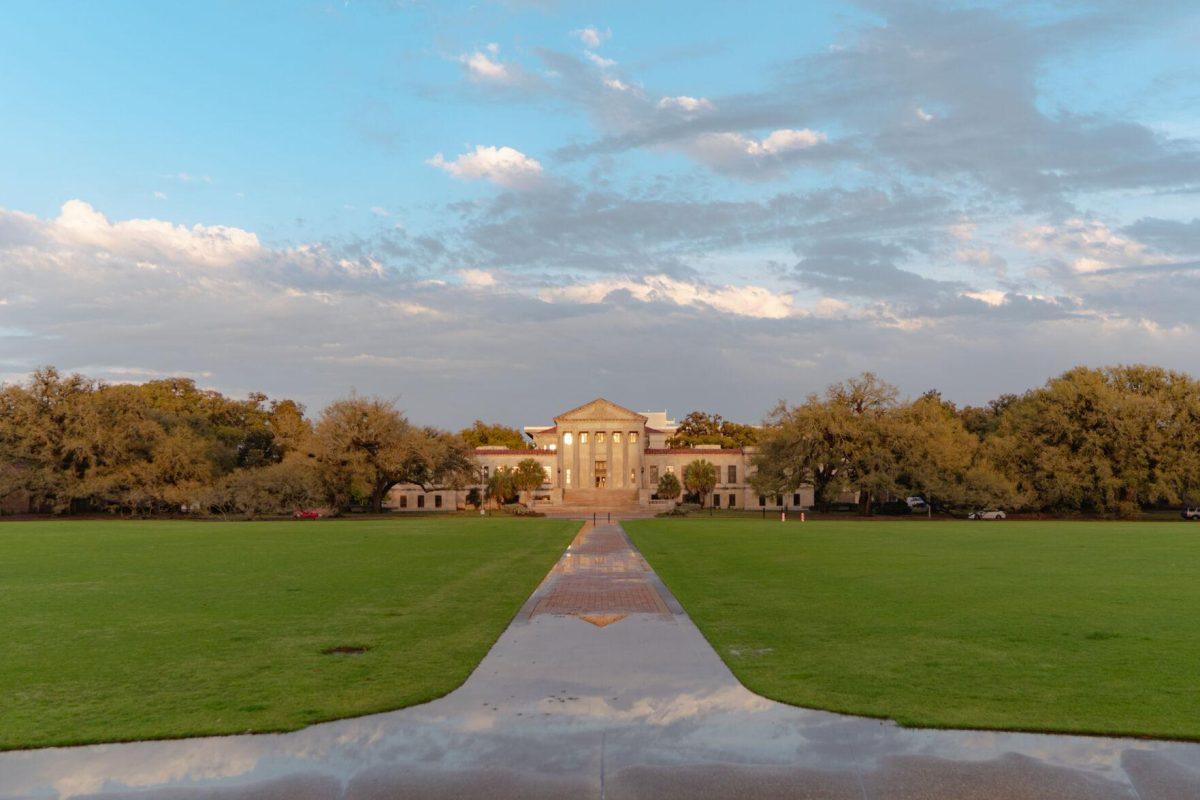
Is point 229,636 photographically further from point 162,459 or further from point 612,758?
point 162,459

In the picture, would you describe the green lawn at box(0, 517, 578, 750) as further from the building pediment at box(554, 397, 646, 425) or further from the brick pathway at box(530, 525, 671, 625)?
the building pediment at box(554, 397, 646, 425)

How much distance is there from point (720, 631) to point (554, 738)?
20.0ft

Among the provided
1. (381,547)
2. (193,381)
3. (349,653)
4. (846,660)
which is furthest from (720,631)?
(193,381)

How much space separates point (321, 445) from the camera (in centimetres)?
7019

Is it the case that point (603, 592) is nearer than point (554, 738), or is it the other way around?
point (554, 738)

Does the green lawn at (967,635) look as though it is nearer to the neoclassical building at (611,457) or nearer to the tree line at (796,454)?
the tree line at (796,454)

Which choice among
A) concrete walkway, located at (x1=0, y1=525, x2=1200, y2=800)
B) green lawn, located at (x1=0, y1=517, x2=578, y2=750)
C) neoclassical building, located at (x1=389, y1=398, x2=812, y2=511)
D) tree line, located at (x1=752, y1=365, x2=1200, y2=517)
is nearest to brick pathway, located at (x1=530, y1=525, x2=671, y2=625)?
green lawn, located at (x1=0, y1=517, x2=578, y2=750)

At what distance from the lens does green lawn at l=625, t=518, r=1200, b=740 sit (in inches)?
344

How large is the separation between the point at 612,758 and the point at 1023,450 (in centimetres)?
7292

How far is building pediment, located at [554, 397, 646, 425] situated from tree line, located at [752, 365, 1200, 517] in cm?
4159

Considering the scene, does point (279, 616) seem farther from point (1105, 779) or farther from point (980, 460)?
point (980, 460)

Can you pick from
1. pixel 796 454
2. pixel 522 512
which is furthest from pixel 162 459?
pixel 796 454

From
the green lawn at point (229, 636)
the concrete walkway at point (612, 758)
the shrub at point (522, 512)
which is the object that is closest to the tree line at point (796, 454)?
the shrub at point (522, 512)

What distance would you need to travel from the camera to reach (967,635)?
1291cm
